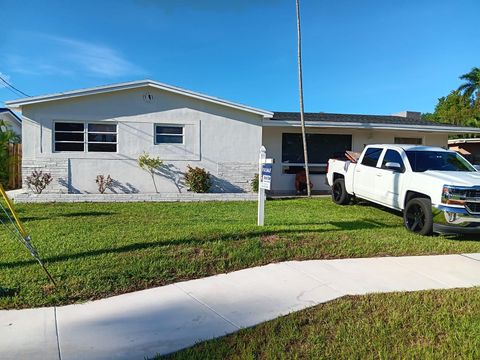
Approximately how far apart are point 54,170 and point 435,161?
11297mm

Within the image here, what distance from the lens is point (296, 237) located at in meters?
7.61

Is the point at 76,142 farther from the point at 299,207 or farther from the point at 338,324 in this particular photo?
the point at 338,324

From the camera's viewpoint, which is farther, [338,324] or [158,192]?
[158,192]

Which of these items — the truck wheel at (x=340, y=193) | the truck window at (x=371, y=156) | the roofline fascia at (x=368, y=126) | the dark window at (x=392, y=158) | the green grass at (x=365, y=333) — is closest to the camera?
the green grass at (x=365, y=333)

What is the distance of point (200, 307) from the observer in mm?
4785

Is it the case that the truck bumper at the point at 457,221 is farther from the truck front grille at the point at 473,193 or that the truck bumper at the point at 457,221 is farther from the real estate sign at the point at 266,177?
the real estate sign at the point at 266,177

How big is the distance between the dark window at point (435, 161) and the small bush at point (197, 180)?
714 cm

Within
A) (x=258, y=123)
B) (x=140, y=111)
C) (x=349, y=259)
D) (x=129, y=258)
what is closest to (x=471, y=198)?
(x=349, y=259)

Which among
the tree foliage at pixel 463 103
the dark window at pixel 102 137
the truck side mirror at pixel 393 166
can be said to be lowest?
the truck side mirror at pixel 393 166

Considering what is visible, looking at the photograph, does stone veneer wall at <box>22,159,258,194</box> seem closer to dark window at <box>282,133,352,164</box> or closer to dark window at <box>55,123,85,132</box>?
dark window at <box>55,123,85,132</box>

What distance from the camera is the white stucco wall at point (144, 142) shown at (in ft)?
46.4

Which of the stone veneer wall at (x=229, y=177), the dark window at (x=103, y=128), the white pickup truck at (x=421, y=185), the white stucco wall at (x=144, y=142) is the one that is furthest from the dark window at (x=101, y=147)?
the white pickup truck at (x=421, y=185)

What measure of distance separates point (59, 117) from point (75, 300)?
10.6 m

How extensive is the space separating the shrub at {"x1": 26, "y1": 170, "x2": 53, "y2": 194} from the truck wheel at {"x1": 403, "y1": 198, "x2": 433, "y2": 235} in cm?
1077
